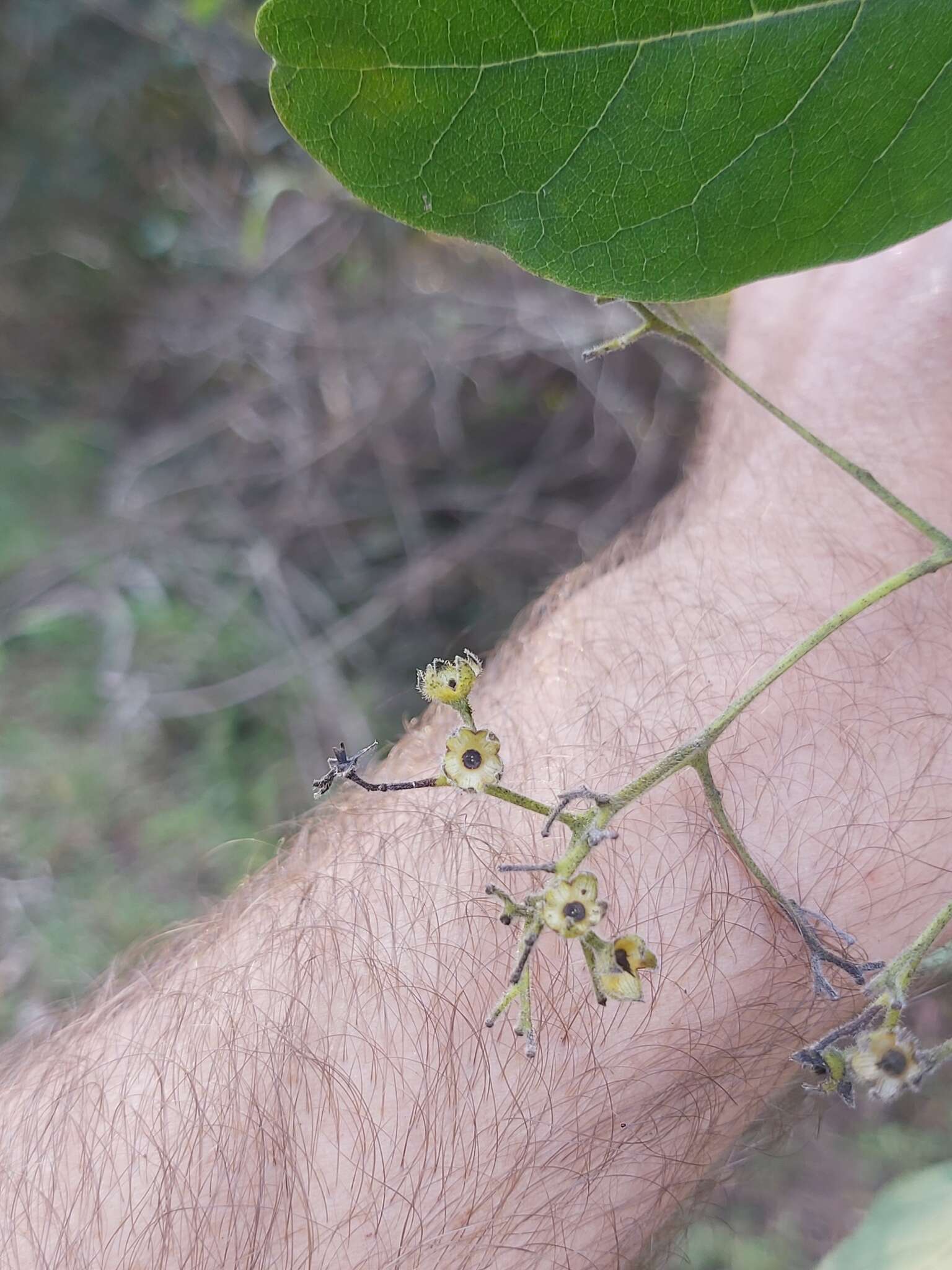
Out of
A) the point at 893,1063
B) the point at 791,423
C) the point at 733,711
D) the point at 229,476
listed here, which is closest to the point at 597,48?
the point at 791,423

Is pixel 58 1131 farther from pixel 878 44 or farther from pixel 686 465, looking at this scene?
pixel 686 465

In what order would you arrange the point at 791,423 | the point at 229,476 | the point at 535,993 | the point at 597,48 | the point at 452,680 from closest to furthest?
1. the point at 597,48
2. the point at 452,680
3. the point at 791,423
4. the point at 535,993
5. the point at 229,476

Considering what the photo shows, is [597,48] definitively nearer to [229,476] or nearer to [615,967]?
[615,967]

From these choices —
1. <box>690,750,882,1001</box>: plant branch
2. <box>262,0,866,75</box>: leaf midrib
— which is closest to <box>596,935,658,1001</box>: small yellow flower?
<box>690,750,882,1001</box>: plant branch

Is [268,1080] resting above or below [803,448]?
below

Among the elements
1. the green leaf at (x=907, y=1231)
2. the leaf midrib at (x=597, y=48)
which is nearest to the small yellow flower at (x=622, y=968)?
the green leaf at (x=907, y=1231)

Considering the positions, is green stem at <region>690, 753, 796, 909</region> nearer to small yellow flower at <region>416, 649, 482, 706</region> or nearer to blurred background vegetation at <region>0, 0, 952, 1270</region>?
small yellow flower at <region>416, 649, 482, 706</region>

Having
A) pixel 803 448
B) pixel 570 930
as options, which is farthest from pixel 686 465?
pixel 570 930
